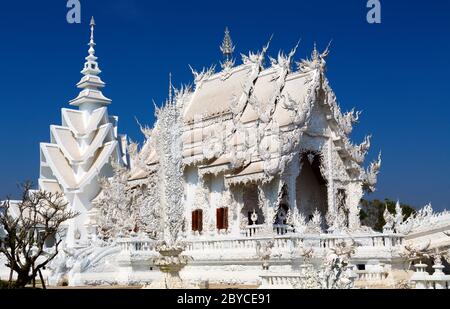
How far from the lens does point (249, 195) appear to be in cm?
2181

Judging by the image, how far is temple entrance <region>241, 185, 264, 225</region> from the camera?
70.8ft

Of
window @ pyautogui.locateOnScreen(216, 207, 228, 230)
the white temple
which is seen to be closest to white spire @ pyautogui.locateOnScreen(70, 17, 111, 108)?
the white temple

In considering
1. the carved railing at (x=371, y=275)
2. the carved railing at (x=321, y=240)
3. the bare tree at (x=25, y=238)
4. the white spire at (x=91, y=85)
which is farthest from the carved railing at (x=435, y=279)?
the white spire at (x=91, y=85)

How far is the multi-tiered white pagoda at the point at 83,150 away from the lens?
30562 mm

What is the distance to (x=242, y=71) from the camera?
25.1 metres

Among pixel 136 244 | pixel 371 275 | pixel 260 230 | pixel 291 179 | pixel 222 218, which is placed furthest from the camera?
pixel 222 218

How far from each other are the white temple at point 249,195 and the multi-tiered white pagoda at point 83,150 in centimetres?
211

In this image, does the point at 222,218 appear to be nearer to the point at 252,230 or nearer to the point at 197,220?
the point at 197,220

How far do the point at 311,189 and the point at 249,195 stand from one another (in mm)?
2852

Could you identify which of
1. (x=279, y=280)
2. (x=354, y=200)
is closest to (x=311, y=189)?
(x=354, y=200)

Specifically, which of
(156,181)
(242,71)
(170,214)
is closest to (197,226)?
(156,181)
